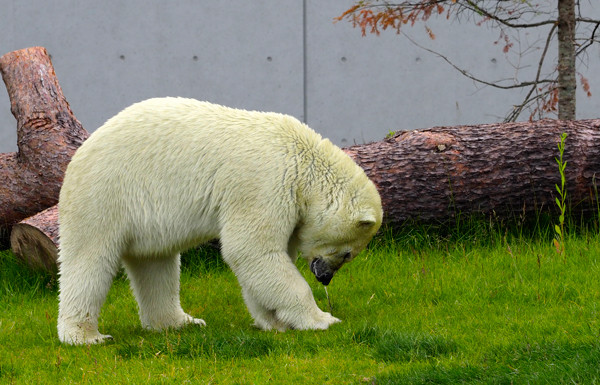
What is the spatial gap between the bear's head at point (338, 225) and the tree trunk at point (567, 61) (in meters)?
3.87

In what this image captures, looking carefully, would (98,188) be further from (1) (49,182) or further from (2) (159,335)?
(1) (49,182)

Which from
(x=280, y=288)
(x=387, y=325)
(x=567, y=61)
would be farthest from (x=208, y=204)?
(x=567, y=61)

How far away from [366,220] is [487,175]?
237 centimetres

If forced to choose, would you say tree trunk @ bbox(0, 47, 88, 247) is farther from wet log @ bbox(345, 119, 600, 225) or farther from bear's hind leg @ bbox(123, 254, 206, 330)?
wet log @ bbox(345, 119, 600, 225)

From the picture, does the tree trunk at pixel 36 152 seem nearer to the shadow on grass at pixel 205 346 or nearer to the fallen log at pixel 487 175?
the fallen log at pixel 487 175

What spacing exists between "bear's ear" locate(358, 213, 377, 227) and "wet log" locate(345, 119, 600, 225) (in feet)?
6.46

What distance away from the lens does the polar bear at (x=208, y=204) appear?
503 centimetres

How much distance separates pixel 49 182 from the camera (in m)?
7.49

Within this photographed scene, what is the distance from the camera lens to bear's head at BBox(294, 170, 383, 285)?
516cm

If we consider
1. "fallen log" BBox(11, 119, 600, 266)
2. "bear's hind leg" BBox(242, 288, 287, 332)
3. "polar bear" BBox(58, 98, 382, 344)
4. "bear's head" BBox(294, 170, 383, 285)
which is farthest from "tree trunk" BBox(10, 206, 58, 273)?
"bear's head" BBox(294, 170, 383, 285)

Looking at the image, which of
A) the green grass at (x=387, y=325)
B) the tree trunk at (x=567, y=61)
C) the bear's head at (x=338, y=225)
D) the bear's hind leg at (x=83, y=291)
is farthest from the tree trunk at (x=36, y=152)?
the tree trunk at (x=567, y=61)

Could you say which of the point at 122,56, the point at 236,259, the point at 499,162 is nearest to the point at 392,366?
the point at 236,259

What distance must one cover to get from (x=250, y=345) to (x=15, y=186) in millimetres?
3885

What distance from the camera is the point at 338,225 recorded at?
516 centimetres
